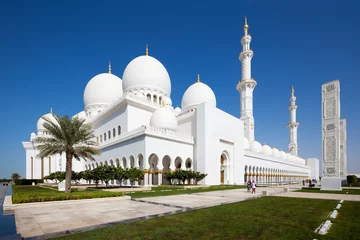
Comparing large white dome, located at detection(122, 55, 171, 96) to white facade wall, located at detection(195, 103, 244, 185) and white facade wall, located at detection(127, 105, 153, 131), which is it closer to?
white facade wall, located at detection(127, 105, 153, 131)

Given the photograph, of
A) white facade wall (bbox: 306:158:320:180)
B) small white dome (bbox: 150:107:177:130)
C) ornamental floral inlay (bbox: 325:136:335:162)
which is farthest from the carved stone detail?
white facade wall (bbox: 306:158:320:180)

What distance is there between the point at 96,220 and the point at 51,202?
464 cm

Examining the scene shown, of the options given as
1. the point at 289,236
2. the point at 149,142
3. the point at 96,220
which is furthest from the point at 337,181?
the point at 96,220

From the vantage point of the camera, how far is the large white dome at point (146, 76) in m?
32.2

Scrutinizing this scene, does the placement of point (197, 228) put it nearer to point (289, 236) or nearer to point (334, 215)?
point (289, 236)

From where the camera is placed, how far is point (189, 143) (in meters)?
27.1

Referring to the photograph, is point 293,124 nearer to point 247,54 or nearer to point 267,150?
point 267,150

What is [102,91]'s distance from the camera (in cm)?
3897

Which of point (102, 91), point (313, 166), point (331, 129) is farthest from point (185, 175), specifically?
point (313, 166)

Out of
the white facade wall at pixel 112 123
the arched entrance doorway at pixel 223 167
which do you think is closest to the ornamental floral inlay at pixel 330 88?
the arched entrance doorway at pixel 223 167

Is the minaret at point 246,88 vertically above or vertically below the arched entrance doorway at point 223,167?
above

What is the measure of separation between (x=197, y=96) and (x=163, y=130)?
37.3 ft

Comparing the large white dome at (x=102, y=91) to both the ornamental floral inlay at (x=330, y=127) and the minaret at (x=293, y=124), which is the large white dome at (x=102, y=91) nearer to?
the ornamental floral inlay at (x=330, y=127)

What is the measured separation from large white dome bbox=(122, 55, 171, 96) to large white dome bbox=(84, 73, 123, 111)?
20.3 ft
